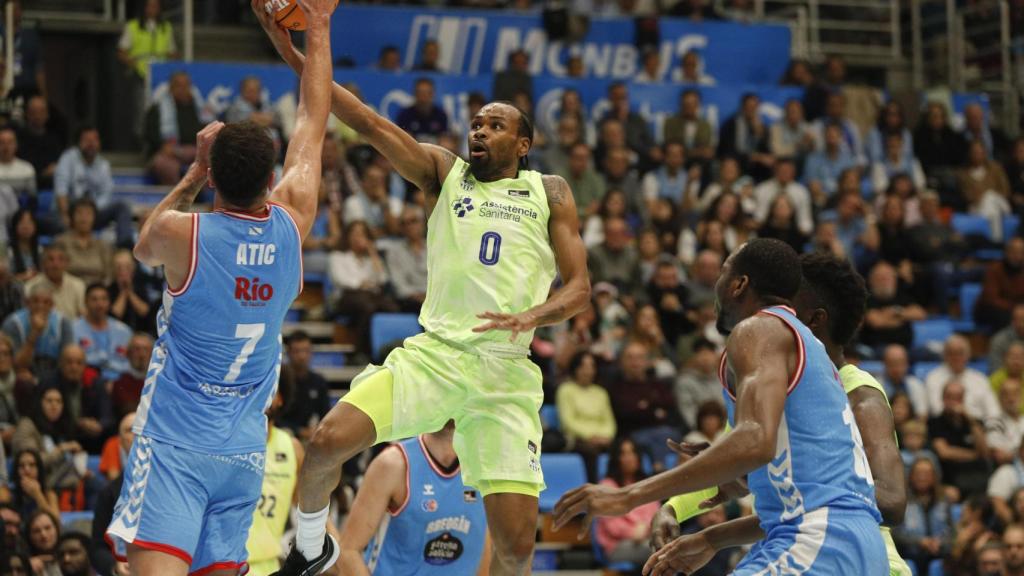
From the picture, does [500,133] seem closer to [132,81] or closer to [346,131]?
[346,131]

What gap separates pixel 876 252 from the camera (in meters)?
18.1

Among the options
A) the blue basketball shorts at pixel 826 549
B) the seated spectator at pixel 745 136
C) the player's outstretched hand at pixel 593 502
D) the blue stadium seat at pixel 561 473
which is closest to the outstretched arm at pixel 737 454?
the player's outstretched hand at pixel 593 502

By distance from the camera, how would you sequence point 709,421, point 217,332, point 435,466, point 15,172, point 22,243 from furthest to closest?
point 15,172 → point 22,243 → point 709,421 → point 435,466 → point 217,332

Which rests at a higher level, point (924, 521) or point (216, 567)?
point (216, 567)

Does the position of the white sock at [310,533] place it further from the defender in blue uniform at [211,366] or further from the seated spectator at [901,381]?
the seated spectator at [901,381]

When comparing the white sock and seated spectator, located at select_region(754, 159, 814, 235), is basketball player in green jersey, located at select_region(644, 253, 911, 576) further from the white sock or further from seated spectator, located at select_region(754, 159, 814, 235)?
seated spectator, located at select_region(754, 159, 814, 235)

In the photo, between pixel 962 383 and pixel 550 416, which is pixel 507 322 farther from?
pixel 962 383

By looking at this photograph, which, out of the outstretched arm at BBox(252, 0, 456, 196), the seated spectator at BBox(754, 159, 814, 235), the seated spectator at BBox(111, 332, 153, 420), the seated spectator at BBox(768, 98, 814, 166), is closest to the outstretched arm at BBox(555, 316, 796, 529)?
the outstretched arm at BBox(252, 0, 456, 196)

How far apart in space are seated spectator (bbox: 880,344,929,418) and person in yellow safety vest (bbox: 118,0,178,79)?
29.4 ft

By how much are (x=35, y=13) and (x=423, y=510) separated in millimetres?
12552

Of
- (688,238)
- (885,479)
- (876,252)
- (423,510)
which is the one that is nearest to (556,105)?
(688,238)

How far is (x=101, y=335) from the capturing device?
1377cm

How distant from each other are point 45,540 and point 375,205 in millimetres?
6266

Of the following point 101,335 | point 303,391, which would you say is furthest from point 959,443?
point 101,335
